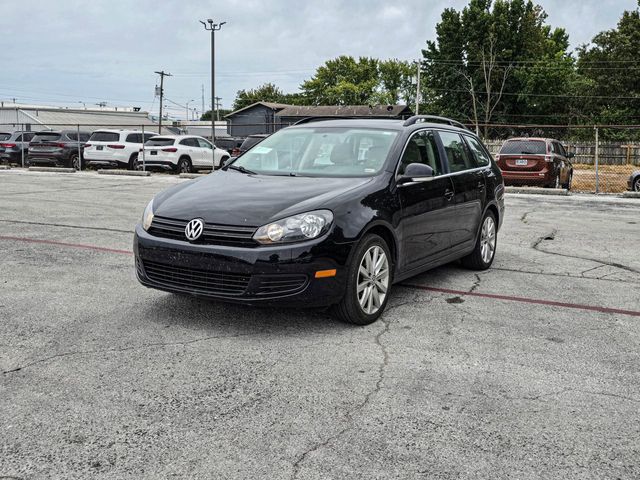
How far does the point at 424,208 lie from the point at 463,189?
976mm

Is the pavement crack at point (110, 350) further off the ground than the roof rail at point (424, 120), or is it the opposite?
the roof rail at point (424, 120)

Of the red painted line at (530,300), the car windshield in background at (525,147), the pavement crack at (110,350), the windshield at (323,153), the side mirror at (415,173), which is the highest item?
the car windshield in background at (525,147)

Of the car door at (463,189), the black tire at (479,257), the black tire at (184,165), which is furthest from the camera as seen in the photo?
the black tire at (184,165)

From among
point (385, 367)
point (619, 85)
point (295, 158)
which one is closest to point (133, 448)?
point (385, 367)

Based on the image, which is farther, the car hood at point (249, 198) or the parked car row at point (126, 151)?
the parked car row at point (126, 151)

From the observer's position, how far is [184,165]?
24.8m

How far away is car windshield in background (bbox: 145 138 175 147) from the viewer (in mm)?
24609

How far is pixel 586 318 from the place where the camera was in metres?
5.35

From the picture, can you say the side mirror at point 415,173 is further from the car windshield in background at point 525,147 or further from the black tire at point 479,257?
the car windshield in background at point 525,147

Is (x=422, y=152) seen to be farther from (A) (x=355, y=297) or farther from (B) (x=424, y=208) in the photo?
(A) (x=355, y=297)

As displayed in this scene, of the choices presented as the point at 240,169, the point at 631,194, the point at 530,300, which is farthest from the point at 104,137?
the point at 530,300

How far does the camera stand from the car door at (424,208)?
218 inches

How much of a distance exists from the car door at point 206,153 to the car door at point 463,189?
19427 mm

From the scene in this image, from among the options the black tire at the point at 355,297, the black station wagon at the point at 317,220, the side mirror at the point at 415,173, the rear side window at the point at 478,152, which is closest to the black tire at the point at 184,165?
the rear side window at the point at 478,152
